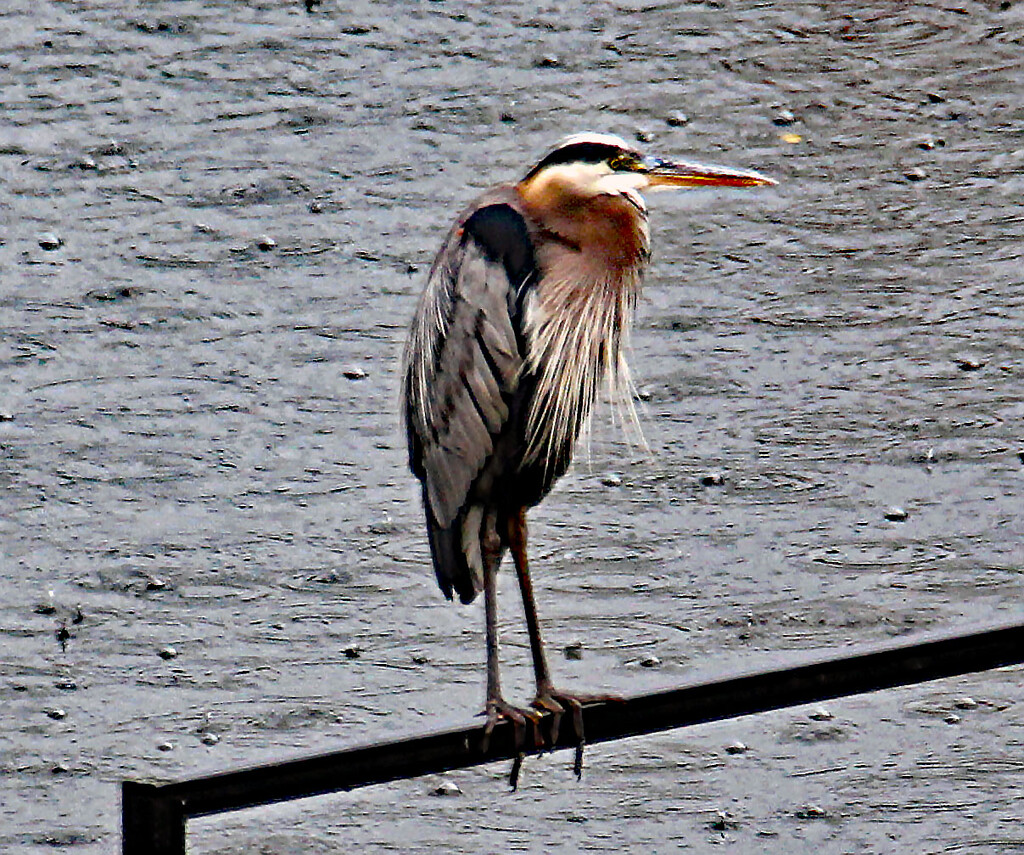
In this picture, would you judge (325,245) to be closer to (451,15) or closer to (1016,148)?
(451,15)

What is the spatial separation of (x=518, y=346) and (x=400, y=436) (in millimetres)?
651

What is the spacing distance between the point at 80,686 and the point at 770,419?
3.02 ft

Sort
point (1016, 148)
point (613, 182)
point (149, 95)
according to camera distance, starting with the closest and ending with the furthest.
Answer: point (613, 182)
point (149, 95)
point (1016, 148)

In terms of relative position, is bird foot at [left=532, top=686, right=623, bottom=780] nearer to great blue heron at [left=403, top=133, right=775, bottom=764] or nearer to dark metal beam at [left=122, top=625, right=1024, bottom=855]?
great blue heron at [left=403, top=133, right=775, bottom=764]

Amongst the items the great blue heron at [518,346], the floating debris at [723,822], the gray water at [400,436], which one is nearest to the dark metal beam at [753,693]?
the great blue heron at [518,346]

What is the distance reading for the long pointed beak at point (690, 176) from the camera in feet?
3.94

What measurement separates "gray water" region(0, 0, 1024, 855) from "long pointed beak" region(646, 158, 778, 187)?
715 mm

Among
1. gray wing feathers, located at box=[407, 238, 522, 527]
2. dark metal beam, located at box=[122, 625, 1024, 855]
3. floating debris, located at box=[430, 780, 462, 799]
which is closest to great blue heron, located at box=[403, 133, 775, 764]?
gray wing feathers, located at box=[407, 238, 522, 527]

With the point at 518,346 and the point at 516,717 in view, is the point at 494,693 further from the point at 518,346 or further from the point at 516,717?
the point at 518,346

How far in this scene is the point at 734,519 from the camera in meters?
1.98

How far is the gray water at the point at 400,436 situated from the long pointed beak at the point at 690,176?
2.34 ft

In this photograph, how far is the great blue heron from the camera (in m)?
1.30

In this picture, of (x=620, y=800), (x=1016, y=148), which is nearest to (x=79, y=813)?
(x=620, y=800)

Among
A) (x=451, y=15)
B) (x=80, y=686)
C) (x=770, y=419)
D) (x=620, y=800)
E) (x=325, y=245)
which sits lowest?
(x=620, y=800)
